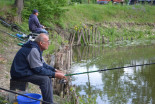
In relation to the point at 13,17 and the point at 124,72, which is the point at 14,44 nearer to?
the point at 13,17

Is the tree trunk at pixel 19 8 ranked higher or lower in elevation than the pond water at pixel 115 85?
higher

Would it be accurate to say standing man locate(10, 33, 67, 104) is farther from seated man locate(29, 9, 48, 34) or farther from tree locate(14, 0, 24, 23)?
tree locate(14, 0, 24, 23)

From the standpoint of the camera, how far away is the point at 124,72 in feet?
41.1

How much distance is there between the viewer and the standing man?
5.02m

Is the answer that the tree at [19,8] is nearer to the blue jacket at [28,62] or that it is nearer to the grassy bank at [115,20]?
the grassy bank at [115,20]

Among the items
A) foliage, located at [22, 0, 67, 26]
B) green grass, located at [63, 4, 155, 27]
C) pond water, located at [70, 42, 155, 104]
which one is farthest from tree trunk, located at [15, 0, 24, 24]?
green grass, located at [63, 4, 155, 27]

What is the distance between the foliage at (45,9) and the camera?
1911 centimetres

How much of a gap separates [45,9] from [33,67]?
49.2 ft

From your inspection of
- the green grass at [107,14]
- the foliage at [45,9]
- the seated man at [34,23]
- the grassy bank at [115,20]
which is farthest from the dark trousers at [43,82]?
the green grass at [107,14]

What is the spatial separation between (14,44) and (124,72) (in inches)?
231

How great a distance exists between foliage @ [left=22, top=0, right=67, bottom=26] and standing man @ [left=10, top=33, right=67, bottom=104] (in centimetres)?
1367

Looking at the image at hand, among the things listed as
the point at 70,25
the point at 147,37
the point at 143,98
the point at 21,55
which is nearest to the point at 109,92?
the point at 143,98

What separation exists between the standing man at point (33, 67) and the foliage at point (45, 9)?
13.7 meters

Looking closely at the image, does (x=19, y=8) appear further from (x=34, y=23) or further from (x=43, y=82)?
(x=43, y=82)
